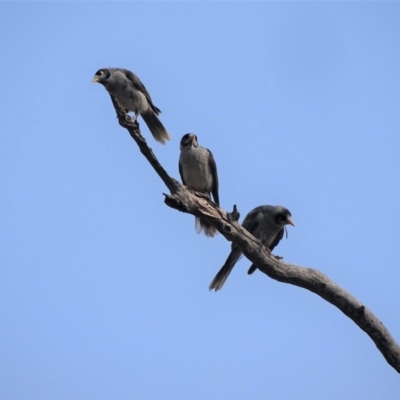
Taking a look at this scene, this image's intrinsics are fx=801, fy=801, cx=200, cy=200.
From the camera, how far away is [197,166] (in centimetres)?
1296

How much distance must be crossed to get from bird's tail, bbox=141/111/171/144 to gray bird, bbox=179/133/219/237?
32cm

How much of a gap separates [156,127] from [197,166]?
1004 millimetres

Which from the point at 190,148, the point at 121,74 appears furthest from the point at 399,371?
the point at 121,74

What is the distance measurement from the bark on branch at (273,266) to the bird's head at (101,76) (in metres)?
2.94

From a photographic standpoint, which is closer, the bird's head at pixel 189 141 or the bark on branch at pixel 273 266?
the bark on branch at pixel 273 266

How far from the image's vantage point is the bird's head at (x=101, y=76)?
41.6 ft

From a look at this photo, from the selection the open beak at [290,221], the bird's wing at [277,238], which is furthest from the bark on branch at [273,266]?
the bird's wing at [277,238]

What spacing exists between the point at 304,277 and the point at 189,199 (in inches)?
66.6

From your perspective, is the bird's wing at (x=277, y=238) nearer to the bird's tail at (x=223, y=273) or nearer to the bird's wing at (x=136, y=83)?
the bird's tail at (x=223, y=273)

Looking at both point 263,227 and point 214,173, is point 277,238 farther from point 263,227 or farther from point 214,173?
point 214,173

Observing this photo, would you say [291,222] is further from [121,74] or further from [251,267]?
[121,74]

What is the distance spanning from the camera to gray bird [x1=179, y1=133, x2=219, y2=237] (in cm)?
1297

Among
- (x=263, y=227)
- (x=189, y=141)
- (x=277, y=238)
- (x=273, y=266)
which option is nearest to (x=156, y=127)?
(x=189, y=141)

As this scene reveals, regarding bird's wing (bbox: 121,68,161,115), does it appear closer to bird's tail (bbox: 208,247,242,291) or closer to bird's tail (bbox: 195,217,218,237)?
bird's tail (bbox: 195,217,218,237)
